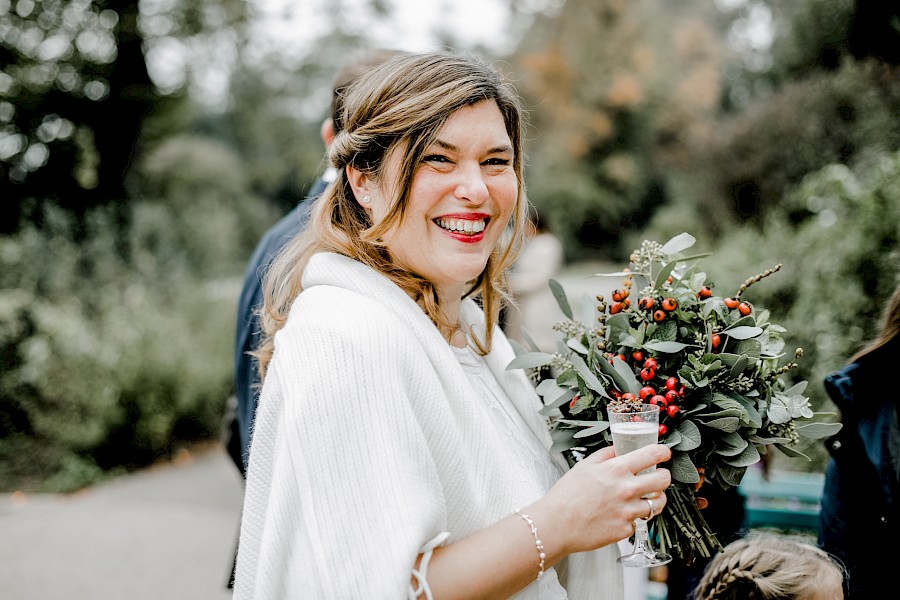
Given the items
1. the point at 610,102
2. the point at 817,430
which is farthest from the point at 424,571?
the point at 610,102

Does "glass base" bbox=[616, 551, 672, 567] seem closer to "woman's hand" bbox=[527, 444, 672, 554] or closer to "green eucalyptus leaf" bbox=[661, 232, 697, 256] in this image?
"woman's hand" bbox=[527, 444, 672, 554]

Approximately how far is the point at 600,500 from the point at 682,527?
1.38 feet

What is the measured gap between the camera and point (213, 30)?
30.2 ft

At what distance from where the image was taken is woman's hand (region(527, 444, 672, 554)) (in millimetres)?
1578

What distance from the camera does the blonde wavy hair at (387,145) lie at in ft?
5.76

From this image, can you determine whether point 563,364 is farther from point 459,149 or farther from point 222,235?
point 222,235

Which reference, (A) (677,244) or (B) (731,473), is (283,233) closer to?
(A) (677,244)

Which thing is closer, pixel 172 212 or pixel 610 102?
pixel 172 212

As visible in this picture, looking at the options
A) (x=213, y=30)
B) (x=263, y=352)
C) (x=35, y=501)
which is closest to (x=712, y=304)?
(x=263, y=352)

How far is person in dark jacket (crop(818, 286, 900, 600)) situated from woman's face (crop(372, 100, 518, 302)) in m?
1.43

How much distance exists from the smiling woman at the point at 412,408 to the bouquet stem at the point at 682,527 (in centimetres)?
15

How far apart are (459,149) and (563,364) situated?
0.66 meters

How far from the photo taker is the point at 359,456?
144 cm

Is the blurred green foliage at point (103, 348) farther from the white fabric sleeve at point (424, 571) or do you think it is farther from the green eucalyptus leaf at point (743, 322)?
the green eucalyptus leaf at point (743, 322)
